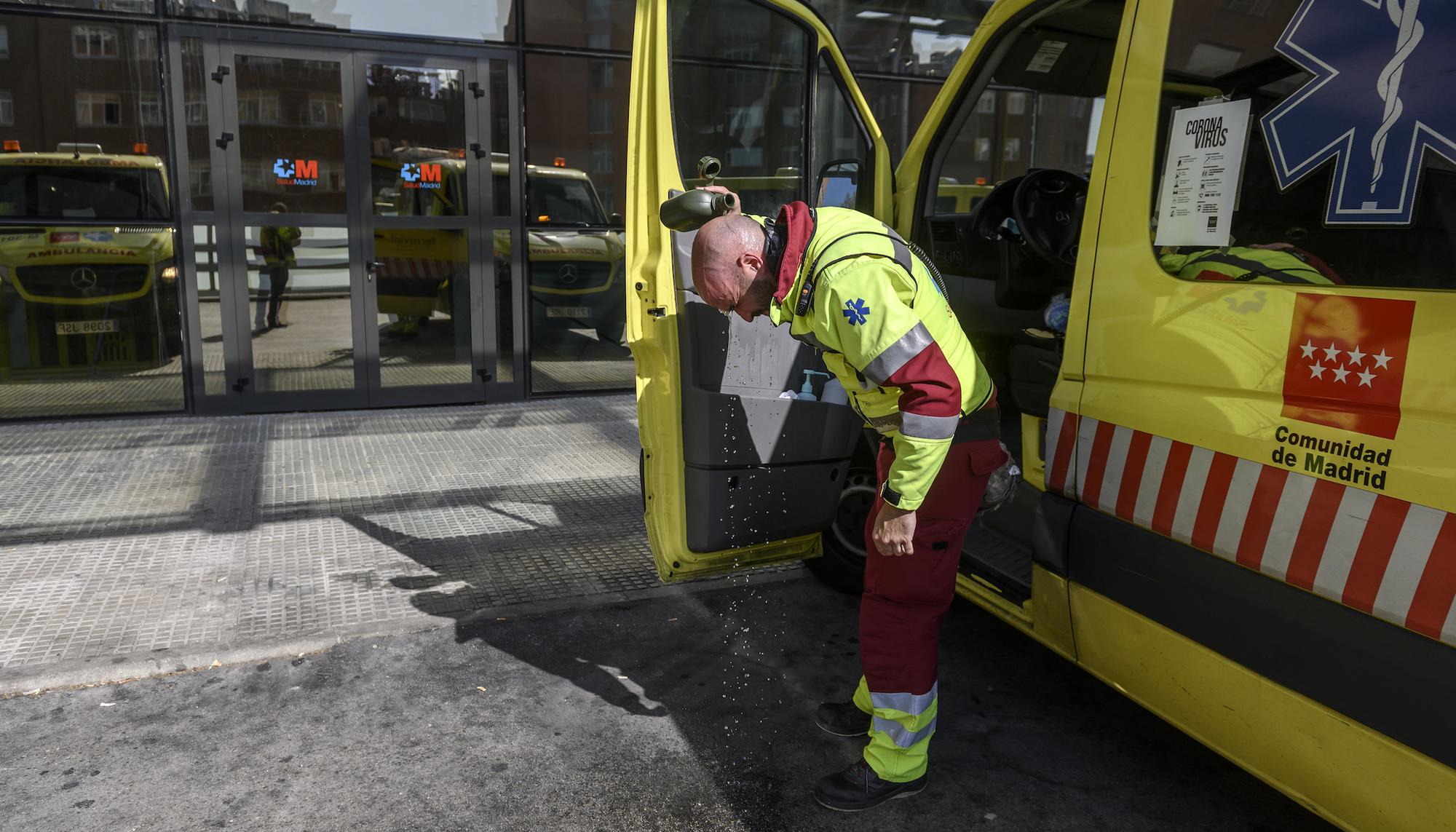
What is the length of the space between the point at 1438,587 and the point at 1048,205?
2.16m

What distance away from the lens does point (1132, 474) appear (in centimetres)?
255

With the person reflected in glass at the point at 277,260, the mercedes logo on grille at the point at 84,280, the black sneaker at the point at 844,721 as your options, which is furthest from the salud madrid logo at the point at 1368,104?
the mercedes logo on grille at the point at 84,280

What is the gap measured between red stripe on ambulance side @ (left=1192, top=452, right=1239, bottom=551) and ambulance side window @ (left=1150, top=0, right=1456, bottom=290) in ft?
1.36

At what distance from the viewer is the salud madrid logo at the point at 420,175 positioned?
7.51 metres

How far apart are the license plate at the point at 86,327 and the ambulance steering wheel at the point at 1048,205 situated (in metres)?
6.37

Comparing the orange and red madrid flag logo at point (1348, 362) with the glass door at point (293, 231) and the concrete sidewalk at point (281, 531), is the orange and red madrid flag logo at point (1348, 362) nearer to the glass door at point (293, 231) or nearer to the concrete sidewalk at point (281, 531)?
the concrete sidewalk at point (281, 531)

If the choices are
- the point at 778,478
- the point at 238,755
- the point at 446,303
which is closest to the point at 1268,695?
the point at 778,478

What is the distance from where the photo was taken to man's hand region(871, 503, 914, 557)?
253cm

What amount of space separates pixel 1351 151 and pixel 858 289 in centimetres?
105

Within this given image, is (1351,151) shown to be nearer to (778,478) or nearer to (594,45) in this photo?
(778,478)

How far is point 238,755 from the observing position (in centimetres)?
299

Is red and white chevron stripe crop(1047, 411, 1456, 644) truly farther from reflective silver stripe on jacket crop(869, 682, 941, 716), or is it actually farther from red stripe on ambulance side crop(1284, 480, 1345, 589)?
reflective silver stripe on jacket crop(869, 682, 941, 716)

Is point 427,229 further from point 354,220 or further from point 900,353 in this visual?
point 900,353

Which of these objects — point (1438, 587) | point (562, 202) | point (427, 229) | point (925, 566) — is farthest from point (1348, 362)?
point (427, 229)
